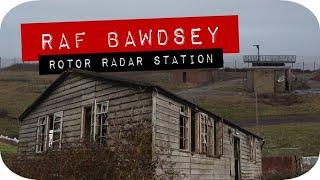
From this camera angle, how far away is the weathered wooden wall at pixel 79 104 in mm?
7770

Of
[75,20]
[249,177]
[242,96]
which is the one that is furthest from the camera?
[249,177]

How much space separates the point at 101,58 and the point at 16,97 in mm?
1374

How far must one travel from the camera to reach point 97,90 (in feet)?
27.7

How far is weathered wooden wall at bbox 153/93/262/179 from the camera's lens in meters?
7.65

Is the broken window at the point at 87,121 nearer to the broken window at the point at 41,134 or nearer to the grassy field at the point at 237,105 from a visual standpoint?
the broken window at the point at 41,134

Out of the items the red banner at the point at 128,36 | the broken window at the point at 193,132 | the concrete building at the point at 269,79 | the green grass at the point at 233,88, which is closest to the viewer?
the red banner at the point at 128,36

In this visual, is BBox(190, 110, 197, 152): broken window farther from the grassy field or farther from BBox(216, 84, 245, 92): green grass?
BBox(216, 84, 245, 92): green grass

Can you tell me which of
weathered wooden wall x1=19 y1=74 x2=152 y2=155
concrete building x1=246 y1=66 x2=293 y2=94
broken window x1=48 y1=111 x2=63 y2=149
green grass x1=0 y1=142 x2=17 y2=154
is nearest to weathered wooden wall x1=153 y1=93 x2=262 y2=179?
weathered wooden wall x1=19 y1=74 x2=152 y2=155

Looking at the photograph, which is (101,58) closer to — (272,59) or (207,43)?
(207,43)

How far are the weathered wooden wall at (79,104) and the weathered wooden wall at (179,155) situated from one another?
0.85ft

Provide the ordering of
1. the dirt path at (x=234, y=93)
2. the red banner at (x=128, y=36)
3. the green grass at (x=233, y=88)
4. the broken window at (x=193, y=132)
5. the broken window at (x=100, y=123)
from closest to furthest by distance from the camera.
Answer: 1. the red banner at (x=128, y=36)
2. the dirt path at (x=234, y=93)
3. the green grass at (x=233, y=88)
4. the broken window at (x=100, y=123)
5. the broken window at (x=193, y=132)

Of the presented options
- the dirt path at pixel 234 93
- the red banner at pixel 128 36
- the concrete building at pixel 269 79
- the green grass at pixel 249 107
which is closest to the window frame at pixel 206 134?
the green grass at pixel 249 107

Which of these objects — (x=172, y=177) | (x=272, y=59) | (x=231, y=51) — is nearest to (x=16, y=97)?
(x=172, y=177)

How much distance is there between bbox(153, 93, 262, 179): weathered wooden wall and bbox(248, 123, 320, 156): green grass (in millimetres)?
631
